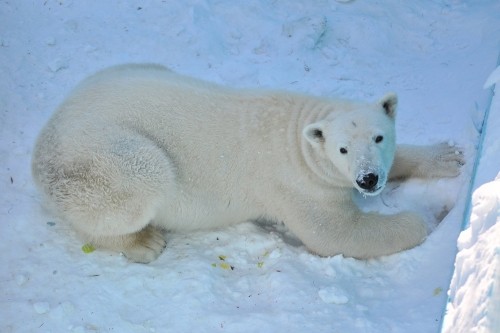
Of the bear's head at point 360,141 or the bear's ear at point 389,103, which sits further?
the bear's ear at point 389,103

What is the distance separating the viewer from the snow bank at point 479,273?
250 cm

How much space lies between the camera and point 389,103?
487cm

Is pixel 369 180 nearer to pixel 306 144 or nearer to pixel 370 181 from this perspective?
pixel 370 181

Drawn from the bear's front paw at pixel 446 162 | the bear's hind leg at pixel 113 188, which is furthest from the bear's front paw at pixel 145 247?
the bear's front paw at pixel 446 162

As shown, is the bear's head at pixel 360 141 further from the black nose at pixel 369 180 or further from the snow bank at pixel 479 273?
the snow bank at pixel 479 273

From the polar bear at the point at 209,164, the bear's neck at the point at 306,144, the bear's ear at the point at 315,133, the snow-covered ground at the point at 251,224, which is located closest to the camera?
the snow-covered ground at the point at 251,224

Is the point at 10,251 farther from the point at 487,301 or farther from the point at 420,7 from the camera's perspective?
the point at 420,7

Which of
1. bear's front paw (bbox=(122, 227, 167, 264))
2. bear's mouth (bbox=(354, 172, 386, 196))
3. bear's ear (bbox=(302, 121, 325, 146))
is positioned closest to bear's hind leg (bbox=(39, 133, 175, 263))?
bear's front paw (bbox=(122, 227, 167, 264))

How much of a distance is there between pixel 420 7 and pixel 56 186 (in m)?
4.92

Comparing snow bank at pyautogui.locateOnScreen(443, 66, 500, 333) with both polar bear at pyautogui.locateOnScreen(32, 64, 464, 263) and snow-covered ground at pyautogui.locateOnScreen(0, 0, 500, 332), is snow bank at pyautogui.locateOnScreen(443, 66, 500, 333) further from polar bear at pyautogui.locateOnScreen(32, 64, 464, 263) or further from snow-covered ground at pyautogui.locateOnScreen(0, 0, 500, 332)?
polar bear at pyautogui.locateOnScreen(32, 64, 464, 263)

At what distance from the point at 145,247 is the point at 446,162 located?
2.64 m

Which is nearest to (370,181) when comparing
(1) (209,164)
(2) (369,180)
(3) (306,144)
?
(2) (369,180)

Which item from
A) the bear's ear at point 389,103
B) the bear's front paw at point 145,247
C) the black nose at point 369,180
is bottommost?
the bear's front paw at point 145,247

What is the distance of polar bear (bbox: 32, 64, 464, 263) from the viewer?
486 centimetres
